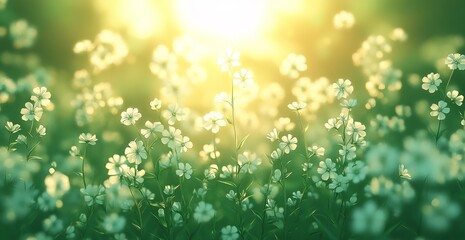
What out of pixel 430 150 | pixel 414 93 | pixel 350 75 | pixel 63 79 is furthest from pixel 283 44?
pixel 430 150

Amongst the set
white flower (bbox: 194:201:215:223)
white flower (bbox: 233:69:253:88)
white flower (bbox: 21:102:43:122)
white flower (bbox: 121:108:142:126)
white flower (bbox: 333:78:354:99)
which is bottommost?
white flower (bbox: 194:201:215:223)

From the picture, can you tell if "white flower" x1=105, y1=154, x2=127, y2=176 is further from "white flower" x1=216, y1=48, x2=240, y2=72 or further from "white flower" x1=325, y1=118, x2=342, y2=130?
"white flower" x1=325, y1=118, x2=342, y2=130

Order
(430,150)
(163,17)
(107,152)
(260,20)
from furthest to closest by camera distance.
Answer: (163,17)
(260,20)
(107,152)
(430,150)

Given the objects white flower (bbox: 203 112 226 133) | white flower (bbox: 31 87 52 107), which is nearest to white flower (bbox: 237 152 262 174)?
white flower (bbox: 203 112 226 133)

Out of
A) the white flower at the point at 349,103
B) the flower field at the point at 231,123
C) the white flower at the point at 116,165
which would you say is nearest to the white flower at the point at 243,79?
the flower field at the point at 231,123

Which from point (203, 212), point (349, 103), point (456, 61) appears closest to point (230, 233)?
point (203, 212)

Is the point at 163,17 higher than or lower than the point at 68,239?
higher

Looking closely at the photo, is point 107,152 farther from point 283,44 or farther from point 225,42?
point 283,44

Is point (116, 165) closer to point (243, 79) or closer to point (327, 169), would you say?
point (243, 79)

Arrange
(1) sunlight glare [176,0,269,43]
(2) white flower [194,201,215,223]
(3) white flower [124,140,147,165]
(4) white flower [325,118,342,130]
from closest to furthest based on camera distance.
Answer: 1. (2) white flower [194,201,215,223]
2. (3) white flower [124,140,147,165]
3. (4) white flower [325,118,342,130]
4. (1) sunlight glare [176,0,269,43]
